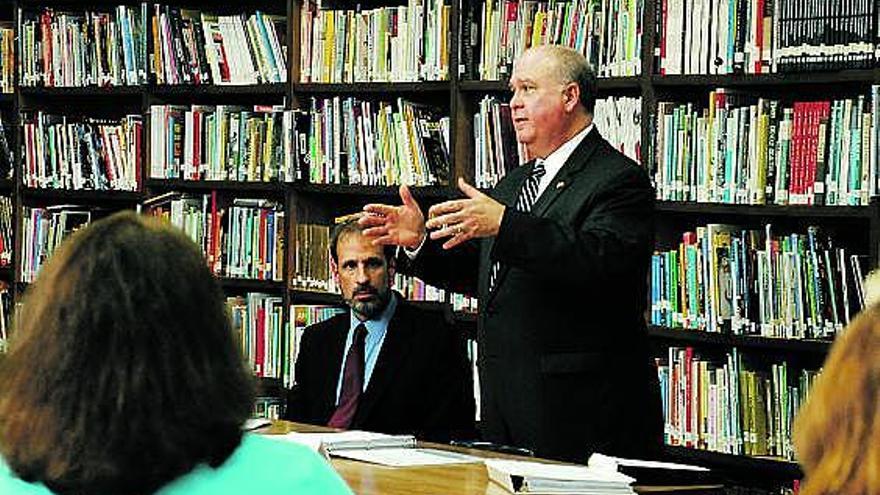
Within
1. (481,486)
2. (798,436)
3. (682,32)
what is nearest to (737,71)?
(682,32)

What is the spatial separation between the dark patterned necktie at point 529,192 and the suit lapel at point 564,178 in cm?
4

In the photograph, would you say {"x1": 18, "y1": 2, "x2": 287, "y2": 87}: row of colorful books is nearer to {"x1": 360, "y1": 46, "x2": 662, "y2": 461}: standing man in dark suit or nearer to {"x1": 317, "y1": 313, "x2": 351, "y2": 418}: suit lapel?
{"x1": 317, "y1": 313, "x2": 351, "y2": 418}: suit lapel

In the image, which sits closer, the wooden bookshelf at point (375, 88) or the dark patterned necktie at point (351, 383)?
the dark patterned necktie at point (351, 383)

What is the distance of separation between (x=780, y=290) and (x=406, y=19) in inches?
69.3

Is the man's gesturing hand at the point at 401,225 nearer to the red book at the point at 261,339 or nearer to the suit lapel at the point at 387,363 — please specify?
the suit lapel at the point at 387,363

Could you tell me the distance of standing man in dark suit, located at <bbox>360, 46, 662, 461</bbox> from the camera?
166 inches

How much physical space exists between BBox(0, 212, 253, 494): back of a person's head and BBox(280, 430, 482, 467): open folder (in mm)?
1889

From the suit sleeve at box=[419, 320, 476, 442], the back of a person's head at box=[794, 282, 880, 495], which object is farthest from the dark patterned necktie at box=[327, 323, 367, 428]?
the back of a person's head at box=[794, 282, 880, 495]

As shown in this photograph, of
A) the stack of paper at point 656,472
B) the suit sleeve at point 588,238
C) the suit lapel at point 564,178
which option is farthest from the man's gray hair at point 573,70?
the stack of paper at point 656,472

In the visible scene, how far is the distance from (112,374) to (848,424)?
2.33 ft

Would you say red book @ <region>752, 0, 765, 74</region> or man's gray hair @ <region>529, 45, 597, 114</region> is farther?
red book @ <region>752, 0, 765, 74</region>

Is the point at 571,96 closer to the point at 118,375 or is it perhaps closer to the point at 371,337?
the point at 371,337

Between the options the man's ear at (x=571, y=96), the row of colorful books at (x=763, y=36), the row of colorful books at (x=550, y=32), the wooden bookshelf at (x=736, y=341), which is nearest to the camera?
the man's ear at (x=571, y=96)

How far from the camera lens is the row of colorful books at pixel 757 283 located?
482 centimetres
